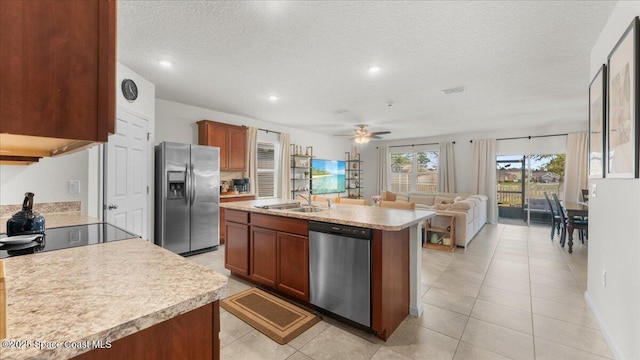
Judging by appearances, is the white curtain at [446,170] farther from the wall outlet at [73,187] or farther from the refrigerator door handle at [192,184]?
the wall outlet at [73,187]

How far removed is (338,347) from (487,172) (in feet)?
23.0

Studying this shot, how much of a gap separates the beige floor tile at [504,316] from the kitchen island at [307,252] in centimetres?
58

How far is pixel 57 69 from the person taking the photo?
62 centimetres

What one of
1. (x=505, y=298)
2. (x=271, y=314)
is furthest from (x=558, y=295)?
(x=271, y=314)

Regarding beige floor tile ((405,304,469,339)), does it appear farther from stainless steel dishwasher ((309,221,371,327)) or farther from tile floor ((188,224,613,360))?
stainless steel dishwasher ((309,221,371,327))

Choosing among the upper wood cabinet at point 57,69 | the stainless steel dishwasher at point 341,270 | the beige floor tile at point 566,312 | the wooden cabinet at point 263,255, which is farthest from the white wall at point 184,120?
the beige floor tile at point 566,312

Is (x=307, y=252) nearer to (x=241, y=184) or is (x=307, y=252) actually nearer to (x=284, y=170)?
(x=241, y=184)

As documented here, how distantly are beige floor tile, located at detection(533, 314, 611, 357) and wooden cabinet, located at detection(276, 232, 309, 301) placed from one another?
1.98 meters

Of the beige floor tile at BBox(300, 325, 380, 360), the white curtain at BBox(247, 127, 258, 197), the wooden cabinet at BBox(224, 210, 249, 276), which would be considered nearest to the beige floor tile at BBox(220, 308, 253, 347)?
the beige floor tile at BBox(300, 325, 380, 360)

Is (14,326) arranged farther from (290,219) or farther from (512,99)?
(512,99)

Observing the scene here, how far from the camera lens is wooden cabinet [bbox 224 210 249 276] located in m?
3.17

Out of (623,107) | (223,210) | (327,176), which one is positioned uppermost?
(623,107)

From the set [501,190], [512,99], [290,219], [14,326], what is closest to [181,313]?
[14,326]

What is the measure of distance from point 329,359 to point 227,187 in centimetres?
412
